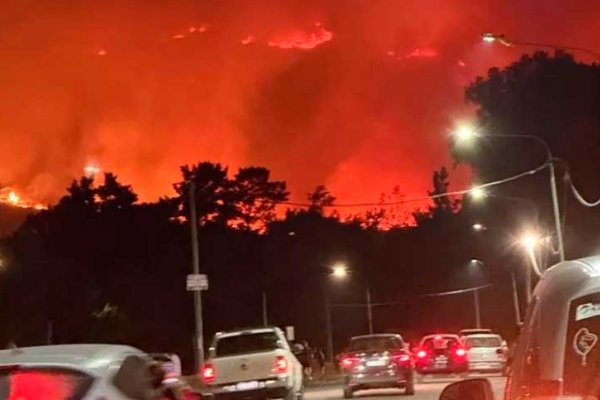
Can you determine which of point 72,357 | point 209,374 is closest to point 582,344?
point 72,357

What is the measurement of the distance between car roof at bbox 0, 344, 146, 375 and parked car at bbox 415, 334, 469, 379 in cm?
2890

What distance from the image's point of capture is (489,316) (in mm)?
83062

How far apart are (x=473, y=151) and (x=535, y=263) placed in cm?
1710

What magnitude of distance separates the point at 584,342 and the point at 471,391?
430 mm

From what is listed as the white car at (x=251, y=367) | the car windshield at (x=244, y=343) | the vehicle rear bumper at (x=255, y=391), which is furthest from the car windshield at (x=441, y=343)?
the vehicle rear bumper at (x=255, y=391)

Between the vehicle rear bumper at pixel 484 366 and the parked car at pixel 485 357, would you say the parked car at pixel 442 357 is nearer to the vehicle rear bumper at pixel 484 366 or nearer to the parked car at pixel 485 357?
the vehicle rear bumper at pixel 484 366

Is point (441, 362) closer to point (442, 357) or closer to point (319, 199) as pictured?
point (442, 357)

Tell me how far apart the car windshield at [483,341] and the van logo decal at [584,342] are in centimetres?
A: 3582

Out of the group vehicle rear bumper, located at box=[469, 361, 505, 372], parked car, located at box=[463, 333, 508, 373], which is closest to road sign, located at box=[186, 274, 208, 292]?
parked car, located at box=[463, 333, 508, 373]

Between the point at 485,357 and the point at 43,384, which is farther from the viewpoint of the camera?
the point at 485,357

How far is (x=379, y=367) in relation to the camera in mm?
30750

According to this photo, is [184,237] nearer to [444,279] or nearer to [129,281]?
[129,281]

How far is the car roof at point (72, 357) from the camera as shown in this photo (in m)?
8.77

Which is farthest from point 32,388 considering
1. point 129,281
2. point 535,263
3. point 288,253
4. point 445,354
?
point 288,253
